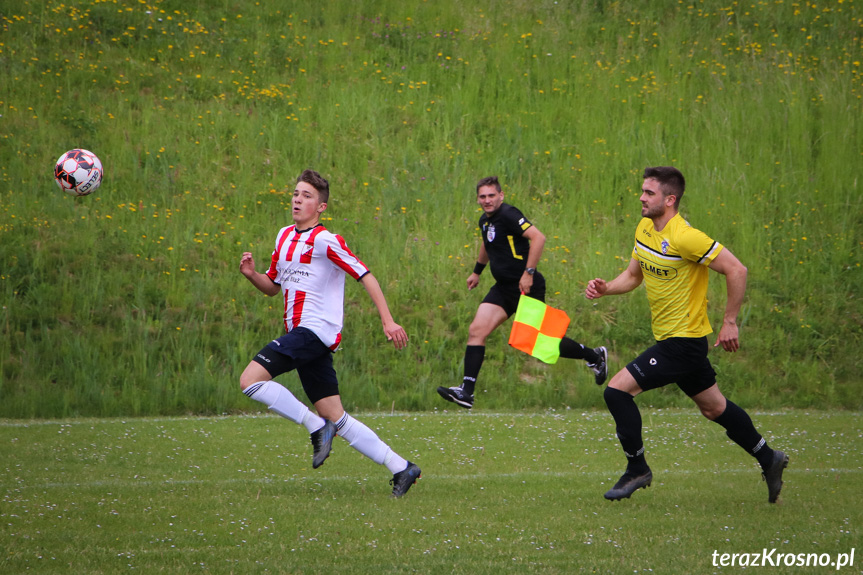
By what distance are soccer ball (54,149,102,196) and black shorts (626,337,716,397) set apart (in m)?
7.08

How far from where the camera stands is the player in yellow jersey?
19.3 ft

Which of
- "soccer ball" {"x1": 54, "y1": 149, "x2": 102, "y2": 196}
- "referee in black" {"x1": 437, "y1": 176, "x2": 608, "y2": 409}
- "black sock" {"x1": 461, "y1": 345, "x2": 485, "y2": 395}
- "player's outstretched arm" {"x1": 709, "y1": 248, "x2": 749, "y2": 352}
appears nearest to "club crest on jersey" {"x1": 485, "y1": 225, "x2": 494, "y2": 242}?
"referee in black" {"x1": 437, "y1": 176, "x2": 608, "y2": 409}

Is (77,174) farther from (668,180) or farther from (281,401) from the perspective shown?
(668,180)

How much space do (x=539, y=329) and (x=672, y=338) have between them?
2.16 meters

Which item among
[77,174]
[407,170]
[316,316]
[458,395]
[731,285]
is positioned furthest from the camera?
[407,170]

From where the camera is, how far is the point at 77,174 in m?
10.1

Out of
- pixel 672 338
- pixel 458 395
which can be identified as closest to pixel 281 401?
pixel 672 338

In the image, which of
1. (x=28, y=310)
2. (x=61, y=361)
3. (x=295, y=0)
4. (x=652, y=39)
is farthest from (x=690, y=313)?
(x=295, y=0)

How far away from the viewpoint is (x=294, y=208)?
6438mm

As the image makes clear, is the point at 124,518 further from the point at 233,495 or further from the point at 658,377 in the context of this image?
the point at 658,377

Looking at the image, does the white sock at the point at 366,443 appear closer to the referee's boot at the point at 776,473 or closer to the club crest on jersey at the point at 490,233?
the referee's boot at the point at 776,473

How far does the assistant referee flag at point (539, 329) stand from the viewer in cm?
785

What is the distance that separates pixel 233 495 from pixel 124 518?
97 cm

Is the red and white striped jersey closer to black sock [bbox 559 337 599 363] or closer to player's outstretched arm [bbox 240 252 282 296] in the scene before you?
player's outstretched arm [bbox 240 252 282 296]
